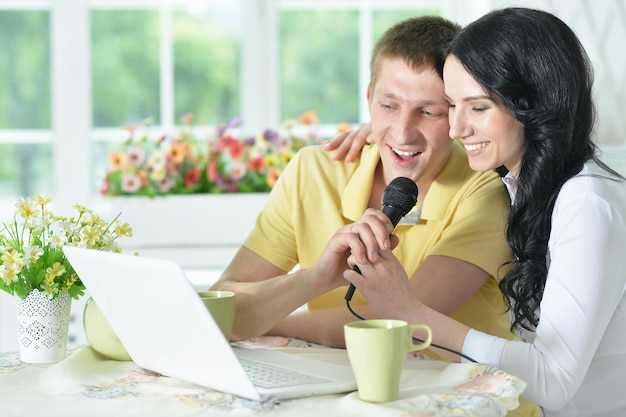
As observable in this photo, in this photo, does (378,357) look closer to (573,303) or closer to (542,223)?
(573,303)

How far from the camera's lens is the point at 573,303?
133 cm

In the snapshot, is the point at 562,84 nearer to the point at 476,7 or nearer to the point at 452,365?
the point at 452,365

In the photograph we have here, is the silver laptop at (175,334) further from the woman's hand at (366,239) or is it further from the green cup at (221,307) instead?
the woman's hand at (366,239)

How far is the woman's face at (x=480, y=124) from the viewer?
4.93 feet

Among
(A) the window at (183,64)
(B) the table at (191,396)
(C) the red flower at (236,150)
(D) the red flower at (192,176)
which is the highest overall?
(A) the window at (183,64)

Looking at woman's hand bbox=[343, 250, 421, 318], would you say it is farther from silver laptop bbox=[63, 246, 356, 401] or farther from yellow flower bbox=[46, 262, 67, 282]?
yellow flower bbox=[46, 262, 67, 282]

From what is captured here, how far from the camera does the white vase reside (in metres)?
1.39

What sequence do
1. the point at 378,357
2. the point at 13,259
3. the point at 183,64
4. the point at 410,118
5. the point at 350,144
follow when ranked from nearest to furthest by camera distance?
the point at 378,357 → the point at 13,259 → the point at 410,118 → the point at 350,144 → the point at 183,64

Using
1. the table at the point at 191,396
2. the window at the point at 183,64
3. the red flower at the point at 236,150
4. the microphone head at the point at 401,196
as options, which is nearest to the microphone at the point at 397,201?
the microphone head at the point at 401,196

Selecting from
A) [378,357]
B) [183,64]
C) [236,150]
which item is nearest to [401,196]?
[378,357]

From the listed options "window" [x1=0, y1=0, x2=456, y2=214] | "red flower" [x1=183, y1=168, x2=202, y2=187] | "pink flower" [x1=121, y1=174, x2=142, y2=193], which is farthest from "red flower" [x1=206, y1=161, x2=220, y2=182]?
"window" [x1=0, y1=0, x2=456, y2=214]

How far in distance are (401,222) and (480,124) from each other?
37cm

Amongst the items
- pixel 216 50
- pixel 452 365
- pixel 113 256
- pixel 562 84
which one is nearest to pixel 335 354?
pixel 452 365

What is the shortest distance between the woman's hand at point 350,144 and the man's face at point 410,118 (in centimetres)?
13
